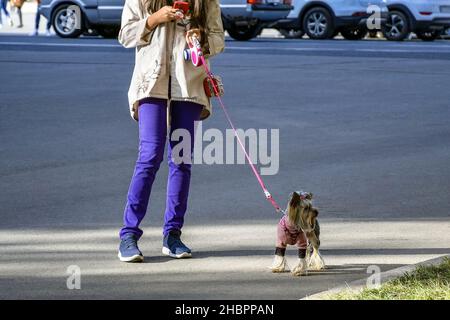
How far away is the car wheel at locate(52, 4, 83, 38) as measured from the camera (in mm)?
28688

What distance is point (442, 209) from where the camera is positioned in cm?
881

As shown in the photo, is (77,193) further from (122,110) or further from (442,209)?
(122,110)

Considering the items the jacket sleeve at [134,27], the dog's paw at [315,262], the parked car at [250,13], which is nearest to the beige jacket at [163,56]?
the jacket sleeve at [134,27]

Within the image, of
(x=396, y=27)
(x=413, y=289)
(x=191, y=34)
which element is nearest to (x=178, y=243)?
(x=191, y=34)

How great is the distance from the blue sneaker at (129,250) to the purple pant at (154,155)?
0.05m

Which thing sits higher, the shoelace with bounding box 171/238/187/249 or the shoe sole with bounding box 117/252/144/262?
the shoelace with bounding box 171/238/187/249

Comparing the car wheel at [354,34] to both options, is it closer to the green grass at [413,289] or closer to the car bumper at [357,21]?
the car bumper at [357,21]

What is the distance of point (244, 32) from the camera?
2825 cm

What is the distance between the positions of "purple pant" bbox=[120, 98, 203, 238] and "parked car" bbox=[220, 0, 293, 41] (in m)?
20.1

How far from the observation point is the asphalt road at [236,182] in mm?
6777

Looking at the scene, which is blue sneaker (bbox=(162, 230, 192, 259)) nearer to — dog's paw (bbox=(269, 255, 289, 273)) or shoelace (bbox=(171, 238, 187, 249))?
shoelace (bbox=(171, 238, 187, 249))

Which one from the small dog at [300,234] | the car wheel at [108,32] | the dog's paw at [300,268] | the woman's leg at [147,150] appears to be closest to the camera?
the small dog at [300,234]

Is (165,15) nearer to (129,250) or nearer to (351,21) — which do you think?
(129,250)

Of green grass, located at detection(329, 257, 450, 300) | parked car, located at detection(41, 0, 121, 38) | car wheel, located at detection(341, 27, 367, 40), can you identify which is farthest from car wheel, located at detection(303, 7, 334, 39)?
green grass, located at detection(329, 257, 450, 300)
